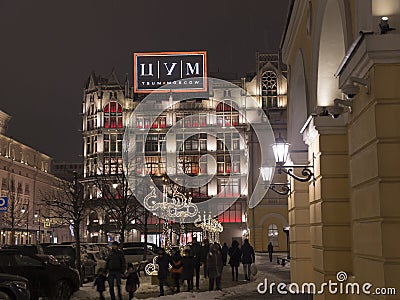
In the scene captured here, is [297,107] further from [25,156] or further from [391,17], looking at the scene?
[25,156]

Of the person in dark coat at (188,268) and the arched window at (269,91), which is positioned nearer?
the person in dark coat at (188,268)

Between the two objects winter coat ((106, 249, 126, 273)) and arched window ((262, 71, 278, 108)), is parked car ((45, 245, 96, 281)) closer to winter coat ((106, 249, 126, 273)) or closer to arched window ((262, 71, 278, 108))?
winter coat ((106, 249, 126, 273))

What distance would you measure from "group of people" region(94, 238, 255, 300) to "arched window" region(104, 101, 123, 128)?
69.6m

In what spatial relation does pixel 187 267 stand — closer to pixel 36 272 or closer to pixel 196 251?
pixel 196 251

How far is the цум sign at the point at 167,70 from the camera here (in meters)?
92.5

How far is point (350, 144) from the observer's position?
878 cm

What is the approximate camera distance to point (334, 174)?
1084cm

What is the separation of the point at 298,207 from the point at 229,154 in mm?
76199

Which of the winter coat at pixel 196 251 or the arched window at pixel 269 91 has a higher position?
the arched window at pixel 269 91

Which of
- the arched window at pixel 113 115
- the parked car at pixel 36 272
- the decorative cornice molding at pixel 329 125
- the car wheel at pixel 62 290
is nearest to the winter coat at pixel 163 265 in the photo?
the car wheel at pixel 62 290

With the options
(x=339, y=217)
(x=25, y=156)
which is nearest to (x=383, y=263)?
(x=339, y=217)

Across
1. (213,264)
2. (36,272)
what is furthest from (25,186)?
(36,272)

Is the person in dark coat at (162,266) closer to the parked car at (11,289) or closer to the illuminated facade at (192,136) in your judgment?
the parked car at (11,289)

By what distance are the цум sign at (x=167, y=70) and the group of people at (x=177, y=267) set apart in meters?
64.7
